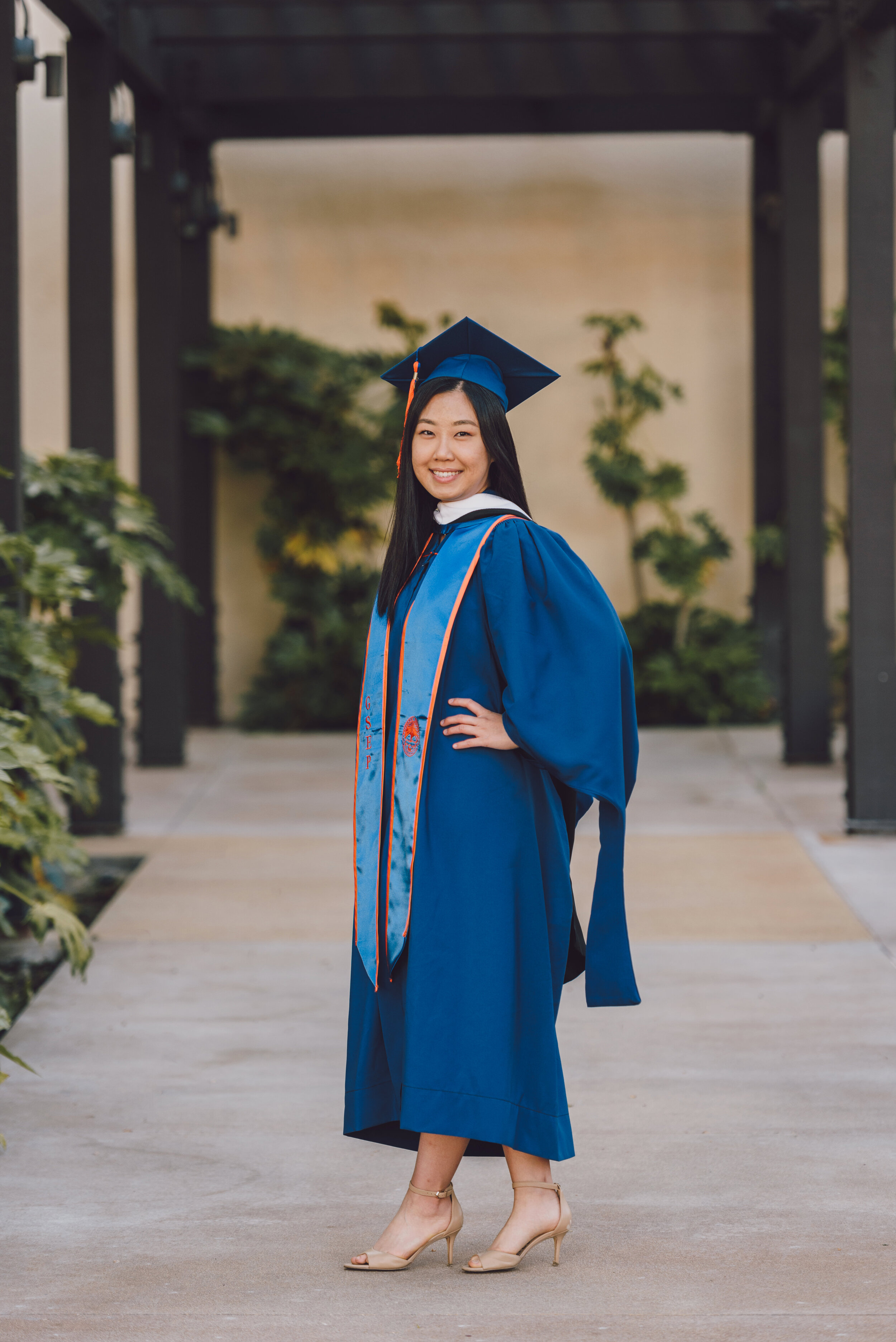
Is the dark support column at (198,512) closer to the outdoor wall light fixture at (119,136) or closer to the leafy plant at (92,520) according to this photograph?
the outdoor wall light fixture at (119,136)

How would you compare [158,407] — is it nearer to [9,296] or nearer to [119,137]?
[119,137]

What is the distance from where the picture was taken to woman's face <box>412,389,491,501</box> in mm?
2914

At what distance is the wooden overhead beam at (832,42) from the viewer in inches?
269

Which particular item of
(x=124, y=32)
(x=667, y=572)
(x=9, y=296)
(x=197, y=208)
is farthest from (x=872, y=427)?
(x=197, y=208)

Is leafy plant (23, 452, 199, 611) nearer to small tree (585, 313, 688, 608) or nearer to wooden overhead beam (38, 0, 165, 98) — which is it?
wooden overhead beam (38, 0, 165, 98)

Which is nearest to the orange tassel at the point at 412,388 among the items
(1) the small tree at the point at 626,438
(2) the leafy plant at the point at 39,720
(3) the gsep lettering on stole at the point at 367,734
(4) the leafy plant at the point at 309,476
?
(3) the gsep lettering on stole at the point at 367,734

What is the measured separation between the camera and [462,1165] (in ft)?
11.4

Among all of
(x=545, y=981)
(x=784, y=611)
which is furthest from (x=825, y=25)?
(x=545, y=981)

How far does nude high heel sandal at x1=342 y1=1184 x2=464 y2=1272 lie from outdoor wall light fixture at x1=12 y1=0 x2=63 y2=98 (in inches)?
160

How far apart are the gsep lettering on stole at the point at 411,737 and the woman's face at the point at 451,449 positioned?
42cm

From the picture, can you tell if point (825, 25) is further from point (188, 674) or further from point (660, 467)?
point (188, 674)

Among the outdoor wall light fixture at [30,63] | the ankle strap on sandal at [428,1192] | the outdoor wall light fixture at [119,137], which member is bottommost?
the ankle strap on sandal at [428,1192]

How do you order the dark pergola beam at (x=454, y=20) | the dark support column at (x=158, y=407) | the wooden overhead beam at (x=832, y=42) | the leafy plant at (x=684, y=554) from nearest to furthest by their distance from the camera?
the wooden overhead beam at (x=832, y=42), the dark pergola beam at (x=454, y=20), the dark support column at (x=158, y=407), the leafy plant at (x=684, y=554)

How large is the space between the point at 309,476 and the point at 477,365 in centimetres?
783
